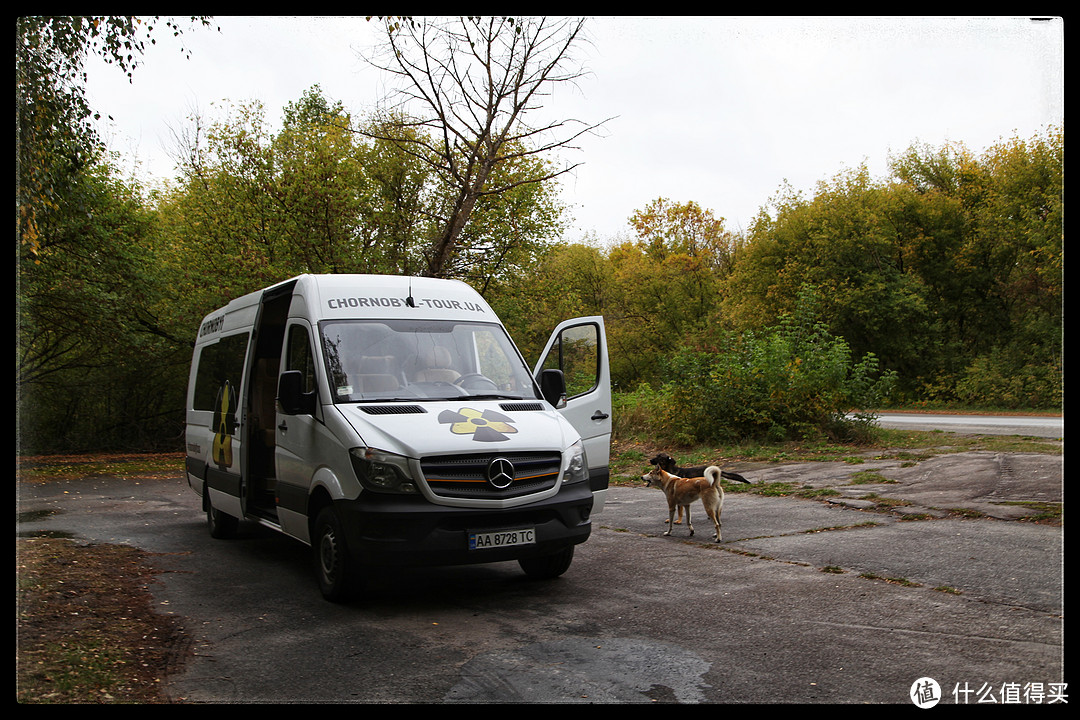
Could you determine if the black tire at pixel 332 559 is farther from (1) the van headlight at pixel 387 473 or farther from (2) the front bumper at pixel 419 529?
(1) the van headlight at pixel 387 473

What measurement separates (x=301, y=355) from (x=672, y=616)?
3837 mm

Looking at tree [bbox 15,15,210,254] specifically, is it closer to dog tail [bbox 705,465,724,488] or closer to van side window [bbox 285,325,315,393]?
van side window [bbox 285,325,315,393]

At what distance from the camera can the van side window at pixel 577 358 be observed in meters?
8.68

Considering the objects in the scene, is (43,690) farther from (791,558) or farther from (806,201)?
(806,201)

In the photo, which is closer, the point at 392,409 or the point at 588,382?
the point at 392,409

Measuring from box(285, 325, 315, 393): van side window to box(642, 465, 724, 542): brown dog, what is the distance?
384cm

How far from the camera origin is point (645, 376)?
4506cm

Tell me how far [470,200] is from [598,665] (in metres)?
14.0

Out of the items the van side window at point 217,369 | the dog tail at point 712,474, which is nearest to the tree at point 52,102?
the van side window at point 217,369

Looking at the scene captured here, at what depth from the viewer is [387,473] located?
19.6ft

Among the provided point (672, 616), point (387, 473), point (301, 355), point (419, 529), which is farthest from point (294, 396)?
point (672, 616)

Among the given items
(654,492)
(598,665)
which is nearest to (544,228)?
(654,492)

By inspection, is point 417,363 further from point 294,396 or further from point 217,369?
point 217,369

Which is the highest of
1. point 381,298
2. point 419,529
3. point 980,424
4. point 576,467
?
point 381,298
